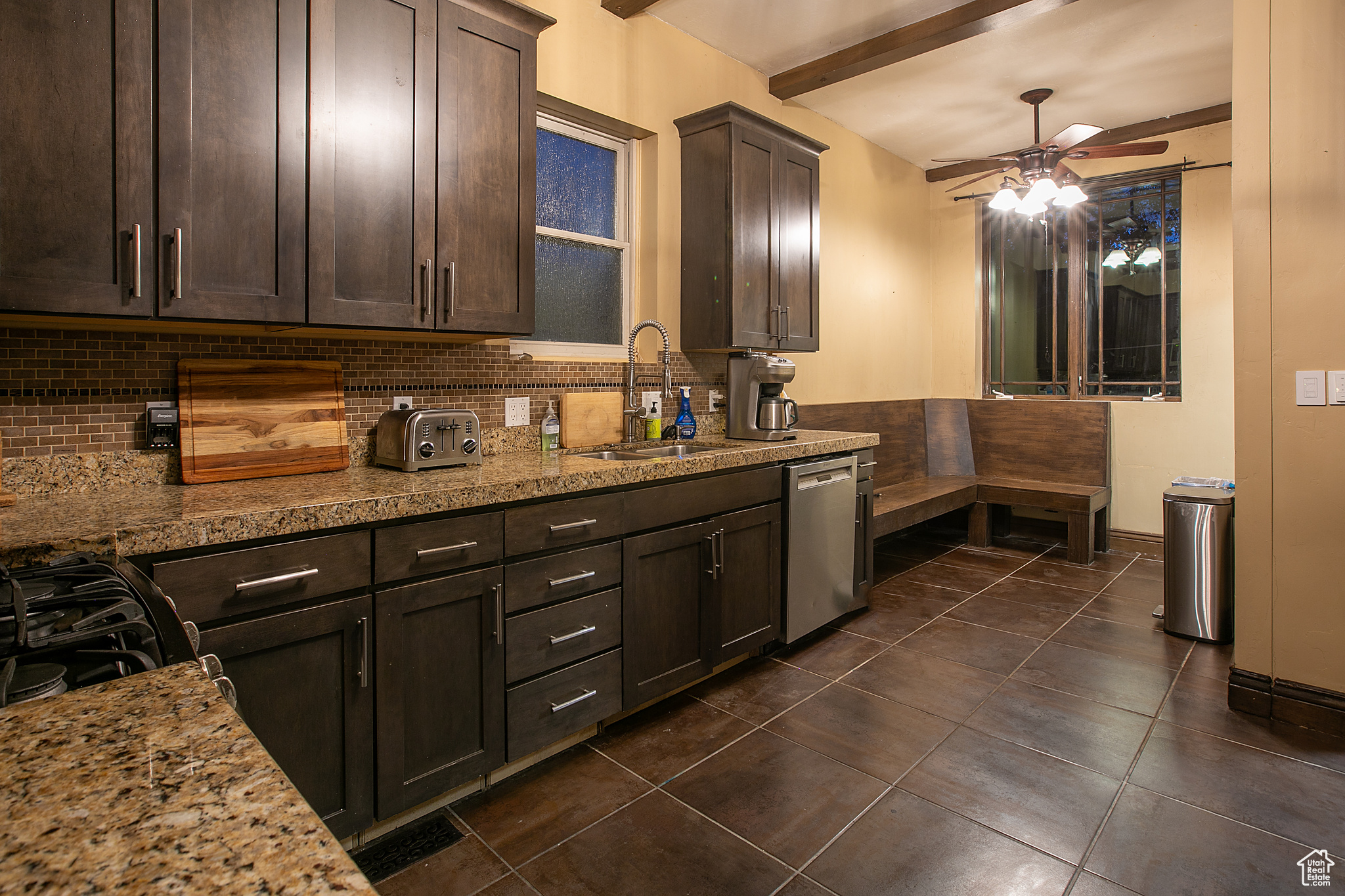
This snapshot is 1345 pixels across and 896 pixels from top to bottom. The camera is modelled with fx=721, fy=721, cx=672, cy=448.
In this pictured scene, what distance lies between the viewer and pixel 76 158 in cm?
162

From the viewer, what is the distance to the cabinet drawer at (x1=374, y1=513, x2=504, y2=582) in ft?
5.93

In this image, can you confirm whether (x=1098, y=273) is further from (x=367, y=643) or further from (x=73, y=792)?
(x=73, y=792)

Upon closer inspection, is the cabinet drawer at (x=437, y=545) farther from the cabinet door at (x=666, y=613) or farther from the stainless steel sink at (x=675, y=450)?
the stainless steel sink at (x=675, y=450)

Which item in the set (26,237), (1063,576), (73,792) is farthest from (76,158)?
(1063,576)

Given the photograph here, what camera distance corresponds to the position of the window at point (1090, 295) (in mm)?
4992

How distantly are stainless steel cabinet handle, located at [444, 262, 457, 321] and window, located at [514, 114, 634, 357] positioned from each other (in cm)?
67

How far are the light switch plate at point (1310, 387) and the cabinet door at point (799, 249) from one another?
201 centimetres

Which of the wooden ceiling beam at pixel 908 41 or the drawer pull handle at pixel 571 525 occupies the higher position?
the wooden ceiling beam at pixel 908 41

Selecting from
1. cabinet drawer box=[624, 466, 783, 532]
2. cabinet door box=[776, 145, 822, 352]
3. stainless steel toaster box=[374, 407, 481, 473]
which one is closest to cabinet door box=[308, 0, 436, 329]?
stainless steel toaster box=[374, 407, 481, 473]

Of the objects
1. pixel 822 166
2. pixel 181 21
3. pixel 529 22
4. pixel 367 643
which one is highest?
pixel 822 166

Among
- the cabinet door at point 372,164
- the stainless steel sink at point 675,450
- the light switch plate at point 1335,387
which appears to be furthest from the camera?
the stainless steel sink at point 675,450

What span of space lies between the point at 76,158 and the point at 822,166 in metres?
4.01

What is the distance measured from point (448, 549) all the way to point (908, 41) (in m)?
3.29

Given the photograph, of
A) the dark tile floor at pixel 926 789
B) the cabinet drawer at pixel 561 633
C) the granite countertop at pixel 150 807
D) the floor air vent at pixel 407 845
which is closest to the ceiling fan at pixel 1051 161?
the dark tile floor at pixel 926 789
